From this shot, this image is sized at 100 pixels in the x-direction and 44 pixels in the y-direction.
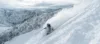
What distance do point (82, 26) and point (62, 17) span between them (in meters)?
3.99

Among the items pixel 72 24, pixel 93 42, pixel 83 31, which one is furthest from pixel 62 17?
pixel 93 42

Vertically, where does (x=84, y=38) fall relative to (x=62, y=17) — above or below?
below

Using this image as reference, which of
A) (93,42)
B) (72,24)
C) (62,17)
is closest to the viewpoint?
(93,42)

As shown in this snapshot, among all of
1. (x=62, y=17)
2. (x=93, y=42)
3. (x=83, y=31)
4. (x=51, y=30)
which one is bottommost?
(x=93, y=42)

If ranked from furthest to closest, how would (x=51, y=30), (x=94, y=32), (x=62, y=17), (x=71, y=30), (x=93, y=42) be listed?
1. (x=62, y=17)
2. (x=51, y=30)
3. (x=71, y=30)
4. (x=94, y=32)
5. (x=93, y=42)

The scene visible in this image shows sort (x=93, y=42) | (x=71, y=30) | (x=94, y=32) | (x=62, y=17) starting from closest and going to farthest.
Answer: (x=93, y=42)
(x=94, y=32)
(x=71, y=30)
(x=62, y=17)

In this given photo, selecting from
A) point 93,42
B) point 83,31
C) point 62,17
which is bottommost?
point 93,42

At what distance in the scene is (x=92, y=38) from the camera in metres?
8.66

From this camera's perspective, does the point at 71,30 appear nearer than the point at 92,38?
No

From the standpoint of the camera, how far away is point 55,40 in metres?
9.77

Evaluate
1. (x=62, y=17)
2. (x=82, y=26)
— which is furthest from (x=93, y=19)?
(x=62, y=17)

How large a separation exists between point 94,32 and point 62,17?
4.76 meters

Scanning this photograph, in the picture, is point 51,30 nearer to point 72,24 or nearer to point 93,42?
point 72,24

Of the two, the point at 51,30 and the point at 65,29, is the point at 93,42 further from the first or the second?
the point at 51,30
